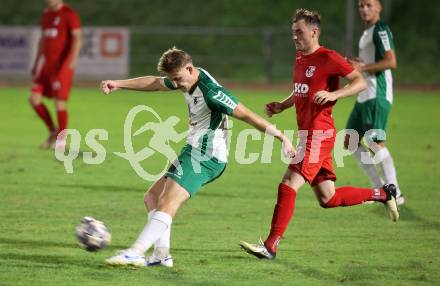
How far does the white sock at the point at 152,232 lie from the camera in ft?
22.7

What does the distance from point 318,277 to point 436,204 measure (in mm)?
3940

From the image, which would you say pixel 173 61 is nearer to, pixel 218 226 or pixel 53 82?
pixel 218 226

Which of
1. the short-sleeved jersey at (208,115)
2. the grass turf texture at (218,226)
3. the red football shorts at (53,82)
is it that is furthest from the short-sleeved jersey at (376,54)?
the red football shorts at (53,82)

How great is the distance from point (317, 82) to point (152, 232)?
1.94 metres

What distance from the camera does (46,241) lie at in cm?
819

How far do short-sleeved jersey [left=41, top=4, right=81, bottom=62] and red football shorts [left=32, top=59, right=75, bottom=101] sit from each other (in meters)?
0.18

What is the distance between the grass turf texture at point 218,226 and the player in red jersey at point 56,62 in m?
0.66

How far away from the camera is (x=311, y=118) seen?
7766mm

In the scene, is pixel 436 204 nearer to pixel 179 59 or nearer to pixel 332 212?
pixel 332 212

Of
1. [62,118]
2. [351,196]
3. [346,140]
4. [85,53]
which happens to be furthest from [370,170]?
[85,53]

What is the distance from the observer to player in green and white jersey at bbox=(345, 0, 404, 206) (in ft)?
33.5

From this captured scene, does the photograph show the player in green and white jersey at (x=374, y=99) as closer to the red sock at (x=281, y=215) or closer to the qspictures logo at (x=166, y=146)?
the qspictures logo at (x=166, y=146)

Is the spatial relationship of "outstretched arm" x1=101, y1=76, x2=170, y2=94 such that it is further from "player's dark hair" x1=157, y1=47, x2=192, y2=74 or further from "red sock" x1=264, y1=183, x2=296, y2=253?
"red sock" x1=264, y1=183, x2=296, y2=253

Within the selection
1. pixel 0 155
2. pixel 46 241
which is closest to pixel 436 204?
pixel 46 241
